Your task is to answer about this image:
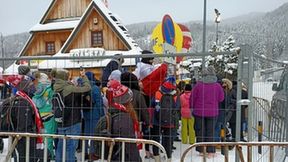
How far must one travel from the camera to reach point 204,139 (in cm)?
732

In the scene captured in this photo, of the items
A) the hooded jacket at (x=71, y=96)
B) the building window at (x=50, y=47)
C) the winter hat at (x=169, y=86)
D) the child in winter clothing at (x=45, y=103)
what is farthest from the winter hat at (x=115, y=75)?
the building window at (x=50, y=47)

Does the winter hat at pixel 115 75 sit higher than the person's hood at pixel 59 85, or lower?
higher

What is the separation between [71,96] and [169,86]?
1.65m

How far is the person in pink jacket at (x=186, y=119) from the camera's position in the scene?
336 inches

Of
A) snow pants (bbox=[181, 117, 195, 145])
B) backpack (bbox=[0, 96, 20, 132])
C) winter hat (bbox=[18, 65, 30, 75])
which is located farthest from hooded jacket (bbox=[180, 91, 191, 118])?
backpack (bbox=[0, 96, 20, 132])

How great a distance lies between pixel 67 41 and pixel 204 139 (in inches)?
798

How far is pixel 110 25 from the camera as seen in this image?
2555cm

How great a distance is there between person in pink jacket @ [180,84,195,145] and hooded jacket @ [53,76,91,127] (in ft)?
8.45

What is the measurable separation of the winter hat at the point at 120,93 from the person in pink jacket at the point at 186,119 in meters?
2.67

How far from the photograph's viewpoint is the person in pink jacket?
852cm

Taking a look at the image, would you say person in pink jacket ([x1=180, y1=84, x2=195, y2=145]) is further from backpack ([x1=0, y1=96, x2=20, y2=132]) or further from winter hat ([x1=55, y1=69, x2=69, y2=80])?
backpack ([x1=0, y1=96, x2=20, y2=132])

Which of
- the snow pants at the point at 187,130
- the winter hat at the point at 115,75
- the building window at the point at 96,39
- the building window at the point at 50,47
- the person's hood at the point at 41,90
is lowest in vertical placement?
the snow pants at the point at 187,130

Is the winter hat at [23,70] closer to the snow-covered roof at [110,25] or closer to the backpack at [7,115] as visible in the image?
the backpack at [7,115]

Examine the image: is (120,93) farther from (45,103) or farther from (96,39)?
(96,39)
